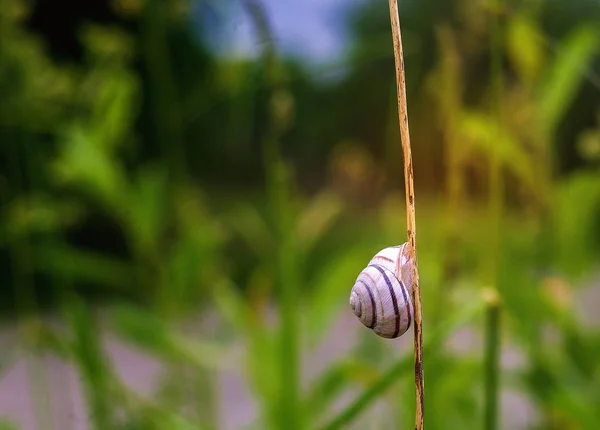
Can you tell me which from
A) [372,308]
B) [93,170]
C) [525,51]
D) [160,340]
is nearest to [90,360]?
[160,340]

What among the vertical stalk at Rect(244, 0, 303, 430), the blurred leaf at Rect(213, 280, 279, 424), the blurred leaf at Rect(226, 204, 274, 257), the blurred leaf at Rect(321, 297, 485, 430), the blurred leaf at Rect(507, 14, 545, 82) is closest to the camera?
the blurred leaf at Rect(321, 297, 485, 430)

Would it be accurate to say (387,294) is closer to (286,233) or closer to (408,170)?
(408,170)

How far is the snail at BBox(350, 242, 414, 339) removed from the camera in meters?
0.20

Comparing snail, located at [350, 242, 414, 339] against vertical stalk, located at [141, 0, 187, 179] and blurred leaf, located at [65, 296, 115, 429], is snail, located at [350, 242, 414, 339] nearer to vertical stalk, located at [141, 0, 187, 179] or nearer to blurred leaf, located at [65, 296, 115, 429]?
blurred leaf, located at [65, 296, 115, 429]

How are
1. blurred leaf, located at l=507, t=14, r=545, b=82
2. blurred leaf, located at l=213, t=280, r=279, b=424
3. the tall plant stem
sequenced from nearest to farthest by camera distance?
1. the tall plant stem
2. blurred leaf, located at l=213, t=280, r=279, b=424
3. blurred leaf, located at l=507, t=14, r=545, b=82

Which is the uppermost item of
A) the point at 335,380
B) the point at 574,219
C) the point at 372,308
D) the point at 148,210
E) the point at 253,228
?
the point at 253,228

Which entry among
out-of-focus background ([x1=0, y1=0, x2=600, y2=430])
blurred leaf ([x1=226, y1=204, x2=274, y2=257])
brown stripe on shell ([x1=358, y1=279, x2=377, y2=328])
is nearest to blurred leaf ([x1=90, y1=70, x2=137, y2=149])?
out-of-focus background ([x1=0, y1=0, x2=600, y2=430])

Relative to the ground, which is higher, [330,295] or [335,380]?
[330,295]

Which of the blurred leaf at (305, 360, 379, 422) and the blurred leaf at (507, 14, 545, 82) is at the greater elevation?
the blurred leaf at (507, 14, 545, 82)

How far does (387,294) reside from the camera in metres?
0.21

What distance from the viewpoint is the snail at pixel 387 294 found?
200 mm

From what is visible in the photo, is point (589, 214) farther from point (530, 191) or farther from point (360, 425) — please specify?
point (360, 425)

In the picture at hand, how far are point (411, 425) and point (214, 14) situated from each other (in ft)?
1.31

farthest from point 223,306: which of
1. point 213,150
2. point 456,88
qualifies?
point 213,150
